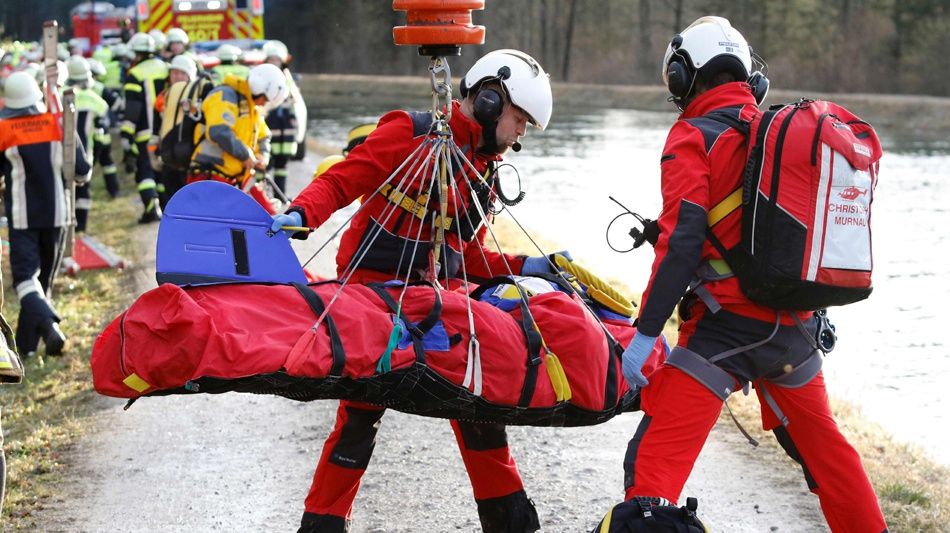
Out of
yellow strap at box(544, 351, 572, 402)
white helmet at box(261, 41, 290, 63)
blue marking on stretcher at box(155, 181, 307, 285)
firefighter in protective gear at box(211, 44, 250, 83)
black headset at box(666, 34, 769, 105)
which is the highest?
black headset at box(666, 34, 769, 105)

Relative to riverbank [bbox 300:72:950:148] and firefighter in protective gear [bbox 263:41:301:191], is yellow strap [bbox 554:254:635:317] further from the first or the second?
riverbank [bbox 300:72:950:148]

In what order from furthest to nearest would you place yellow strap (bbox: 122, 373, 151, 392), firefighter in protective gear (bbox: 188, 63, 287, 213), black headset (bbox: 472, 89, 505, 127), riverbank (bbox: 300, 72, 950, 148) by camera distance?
riverbank (bbox: 300, 72, 950, 148), firefighter in protective gear (bbox: 188, 63, 287, 213), black headset (bbox: 472, 89, 505, 127), yellow strap (bbox: 122, 373, 151, 392)

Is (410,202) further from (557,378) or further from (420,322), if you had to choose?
(557,378)

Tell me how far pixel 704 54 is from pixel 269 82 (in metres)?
6.28

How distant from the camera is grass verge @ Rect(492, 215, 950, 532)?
17.7ft

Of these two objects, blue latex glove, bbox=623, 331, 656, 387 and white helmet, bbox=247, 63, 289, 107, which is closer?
blue latex glove, bbox=623, 331, 656, 387

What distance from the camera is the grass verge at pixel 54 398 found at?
6020mm

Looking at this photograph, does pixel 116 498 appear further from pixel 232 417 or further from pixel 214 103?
pixel 214 103

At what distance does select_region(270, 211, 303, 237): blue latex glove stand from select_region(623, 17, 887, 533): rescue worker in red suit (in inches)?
51.3

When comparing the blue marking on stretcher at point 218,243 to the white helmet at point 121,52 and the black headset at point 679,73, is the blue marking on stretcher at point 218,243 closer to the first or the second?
the black headset at point 679,73

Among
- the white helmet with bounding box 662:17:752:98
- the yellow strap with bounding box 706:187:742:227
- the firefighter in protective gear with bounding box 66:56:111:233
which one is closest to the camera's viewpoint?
the yellow strap with bounding box 706:187:742:227

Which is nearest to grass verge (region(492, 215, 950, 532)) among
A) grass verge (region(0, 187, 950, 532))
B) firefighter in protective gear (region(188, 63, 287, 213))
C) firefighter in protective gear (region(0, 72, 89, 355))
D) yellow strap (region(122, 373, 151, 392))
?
grass verge (region(0, 187, 950, 532))

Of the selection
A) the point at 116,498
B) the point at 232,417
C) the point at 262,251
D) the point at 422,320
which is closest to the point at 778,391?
the point at 422,320

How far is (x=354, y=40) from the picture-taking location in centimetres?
5812
